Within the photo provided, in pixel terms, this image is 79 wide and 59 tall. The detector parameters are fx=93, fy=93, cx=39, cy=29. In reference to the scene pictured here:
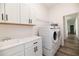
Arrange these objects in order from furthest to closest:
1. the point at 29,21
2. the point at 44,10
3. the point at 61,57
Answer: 1. the point at 29,21
2. the point at 44,10
3. the point at 61,57

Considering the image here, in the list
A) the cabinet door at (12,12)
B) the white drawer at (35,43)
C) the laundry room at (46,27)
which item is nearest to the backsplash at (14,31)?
the laundry room at (46,27)

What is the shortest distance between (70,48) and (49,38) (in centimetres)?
38

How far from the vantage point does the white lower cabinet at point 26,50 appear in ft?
3.87

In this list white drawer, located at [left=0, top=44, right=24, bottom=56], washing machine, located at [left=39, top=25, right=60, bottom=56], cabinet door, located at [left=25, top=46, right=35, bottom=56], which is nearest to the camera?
white drawer, located at [left=0, top=44, right=24, bottom=56]

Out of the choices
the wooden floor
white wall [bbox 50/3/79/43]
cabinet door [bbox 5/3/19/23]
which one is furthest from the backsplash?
the wooden floor

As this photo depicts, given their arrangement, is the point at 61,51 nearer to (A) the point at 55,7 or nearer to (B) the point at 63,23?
(B) the point at 63,23

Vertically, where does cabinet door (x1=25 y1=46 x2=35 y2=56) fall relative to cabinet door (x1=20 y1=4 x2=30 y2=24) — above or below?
below

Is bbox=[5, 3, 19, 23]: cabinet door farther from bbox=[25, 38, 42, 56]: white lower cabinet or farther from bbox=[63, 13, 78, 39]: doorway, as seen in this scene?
bbox=[63, 13, 78, 39]: doorway

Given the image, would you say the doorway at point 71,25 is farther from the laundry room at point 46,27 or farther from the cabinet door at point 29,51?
the cabinet door at point 29,51

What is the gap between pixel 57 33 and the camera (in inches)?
63.4

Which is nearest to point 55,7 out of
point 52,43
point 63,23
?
point 63,23

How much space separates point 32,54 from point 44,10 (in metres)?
0.76

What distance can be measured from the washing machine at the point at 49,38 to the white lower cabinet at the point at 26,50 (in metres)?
0.09

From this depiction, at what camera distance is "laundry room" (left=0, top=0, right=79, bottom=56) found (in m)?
1.50
